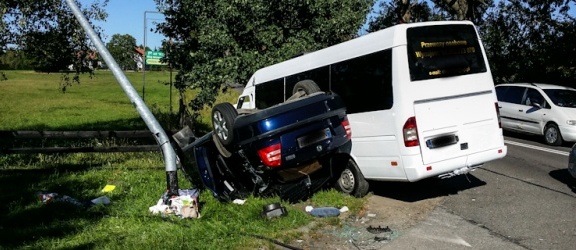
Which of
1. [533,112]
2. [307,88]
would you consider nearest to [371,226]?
[307,88]

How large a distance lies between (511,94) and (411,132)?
31.8 ft

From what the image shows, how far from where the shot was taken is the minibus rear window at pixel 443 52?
6.62 m

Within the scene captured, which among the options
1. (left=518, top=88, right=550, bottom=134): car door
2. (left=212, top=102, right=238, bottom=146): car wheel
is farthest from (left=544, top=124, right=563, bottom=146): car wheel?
(left=212, top=102, right=238, bottom=146): car wheel

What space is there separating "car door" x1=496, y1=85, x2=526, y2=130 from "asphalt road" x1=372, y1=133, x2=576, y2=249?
4.39 m

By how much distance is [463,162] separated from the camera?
22.3 feet

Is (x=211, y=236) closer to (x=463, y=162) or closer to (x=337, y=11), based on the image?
(x=463, y=162)

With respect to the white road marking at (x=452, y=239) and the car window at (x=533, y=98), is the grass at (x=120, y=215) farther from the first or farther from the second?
the car window at (x=533, y=98)

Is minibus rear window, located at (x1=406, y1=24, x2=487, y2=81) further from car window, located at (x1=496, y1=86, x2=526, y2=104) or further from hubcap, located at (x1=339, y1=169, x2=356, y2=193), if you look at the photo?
car window, located at (x1=496, y1=86, x2=526, y2=104)

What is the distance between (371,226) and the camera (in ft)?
20.2

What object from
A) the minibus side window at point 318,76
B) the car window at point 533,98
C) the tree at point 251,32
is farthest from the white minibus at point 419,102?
the car window at point 533,98

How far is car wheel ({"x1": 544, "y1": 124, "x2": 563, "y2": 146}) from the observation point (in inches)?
500

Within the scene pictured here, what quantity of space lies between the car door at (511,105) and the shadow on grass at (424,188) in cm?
652

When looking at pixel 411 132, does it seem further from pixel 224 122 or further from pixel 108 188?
pixel 108 188

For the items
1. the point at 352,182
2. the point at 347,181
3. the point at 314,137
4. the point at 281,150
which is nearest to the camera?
the point at 281,150
